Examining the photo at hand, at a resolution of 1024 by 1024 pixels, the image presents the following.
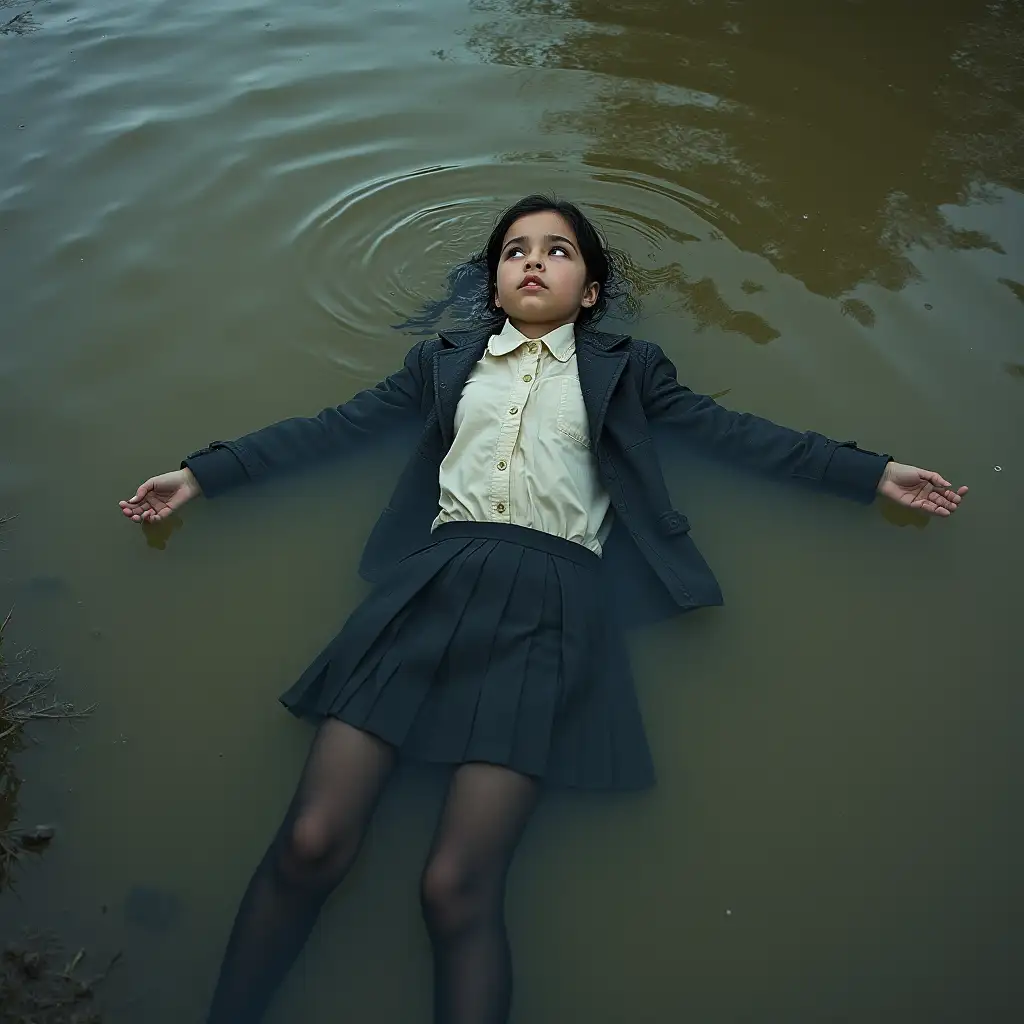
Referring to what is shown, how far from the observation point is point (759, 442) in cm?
268

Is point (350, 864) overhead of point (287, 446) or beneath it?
beneath

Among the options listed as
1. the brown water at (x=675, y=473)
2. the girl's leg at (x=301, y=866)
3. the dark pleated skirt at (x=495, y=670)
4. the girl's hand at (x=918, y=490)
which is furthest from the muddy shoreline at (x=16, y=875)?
the girl's hand at (x=918, y=490)

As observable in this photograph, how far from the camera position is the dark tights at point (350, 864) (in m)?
1.92

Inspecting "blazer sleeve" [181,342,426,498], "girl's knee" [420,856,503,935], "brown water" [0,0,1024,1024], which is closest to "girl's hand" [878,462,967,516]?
"brown water" [0,0,1024,1024]

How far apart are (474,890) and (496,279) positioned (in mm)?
1818

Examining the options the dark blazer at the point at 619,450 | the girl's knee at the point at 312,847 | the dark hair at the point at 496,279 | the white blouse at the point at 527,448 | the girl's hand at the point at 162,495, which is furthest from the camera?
the dark hair at the point at 496,279

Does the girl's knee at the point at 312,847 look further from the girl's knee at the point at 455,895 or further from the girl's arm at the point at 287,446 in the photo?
the girl's arm at the point at 287,446

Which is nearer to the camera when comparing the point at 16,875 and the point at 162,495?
the point at 16,875

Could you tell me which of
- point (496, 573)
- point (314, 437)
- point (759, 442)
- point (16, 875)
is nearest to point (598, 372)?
point (759, 442)

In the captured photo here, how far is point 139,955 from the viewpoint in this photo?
2.05 metres

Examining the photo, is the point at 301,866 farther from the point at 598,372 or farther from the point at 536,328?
the point at 536,328

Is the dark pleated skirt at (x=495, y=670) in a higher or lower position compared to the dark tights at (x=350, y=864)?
higher

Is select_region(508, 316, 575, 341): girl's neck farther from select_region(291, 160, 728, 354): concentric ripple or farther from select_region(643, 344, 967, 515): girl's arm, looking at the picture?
select_region(291, 160, 728, 354): concentric ripple

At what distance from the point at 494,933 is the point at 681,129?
3.47 meters
